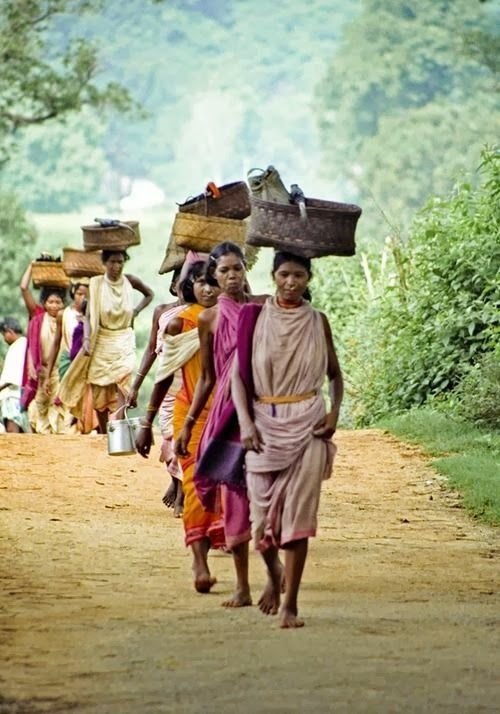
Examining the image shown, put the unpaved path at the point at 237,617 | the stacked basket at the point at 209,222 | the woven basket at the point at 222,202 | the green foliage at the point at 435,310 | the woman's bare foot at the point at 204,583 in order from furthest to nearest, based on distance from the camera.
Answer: the green foliage at the point at 435,310 → the woven basket at the point at 222,202 → the stacked basket at the point at 209,222 → the woman's bare foot at the point at 204,583 → the unpaved path at the point at 237,617

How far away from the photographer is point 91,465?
16.7m

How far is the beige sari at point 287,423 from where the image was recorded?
28.6ft

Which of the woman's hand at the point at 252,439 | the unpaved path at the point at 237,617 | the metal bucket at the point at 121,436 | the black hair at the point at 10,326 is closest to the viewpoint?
the unpaved path at the point at 237,617

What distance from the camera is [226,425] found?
9.26 meters

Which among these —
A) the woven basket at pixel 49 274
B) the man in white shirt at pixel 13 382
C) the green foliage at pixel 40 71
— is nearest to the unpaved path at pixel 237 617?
the man in white shirt at pixel 13 382

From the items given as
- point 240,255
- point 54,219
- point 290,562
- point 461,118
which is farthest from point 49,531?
point 54,219

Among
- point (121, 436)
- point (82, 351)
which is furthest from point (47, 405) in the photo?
point (121, 436)

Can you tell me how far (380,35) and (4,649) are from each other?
85.3 m

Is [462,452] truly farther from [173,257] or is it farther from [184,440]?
[184,440]

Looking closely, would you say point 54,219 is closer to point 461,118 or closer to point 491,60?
point 461,118

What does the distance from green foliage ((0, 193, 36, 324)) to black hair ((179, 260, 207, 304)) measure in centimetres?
3825

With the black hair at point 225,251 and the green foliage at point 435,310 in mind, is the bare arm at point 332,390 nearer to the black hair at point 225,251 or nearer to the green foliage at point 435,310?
the black hair at point 225,251

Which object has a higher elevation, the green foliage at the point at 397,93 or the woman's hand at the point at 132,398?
the green foliage at the point at 397,93

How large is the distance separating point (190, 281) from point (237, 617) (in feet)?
8.72
